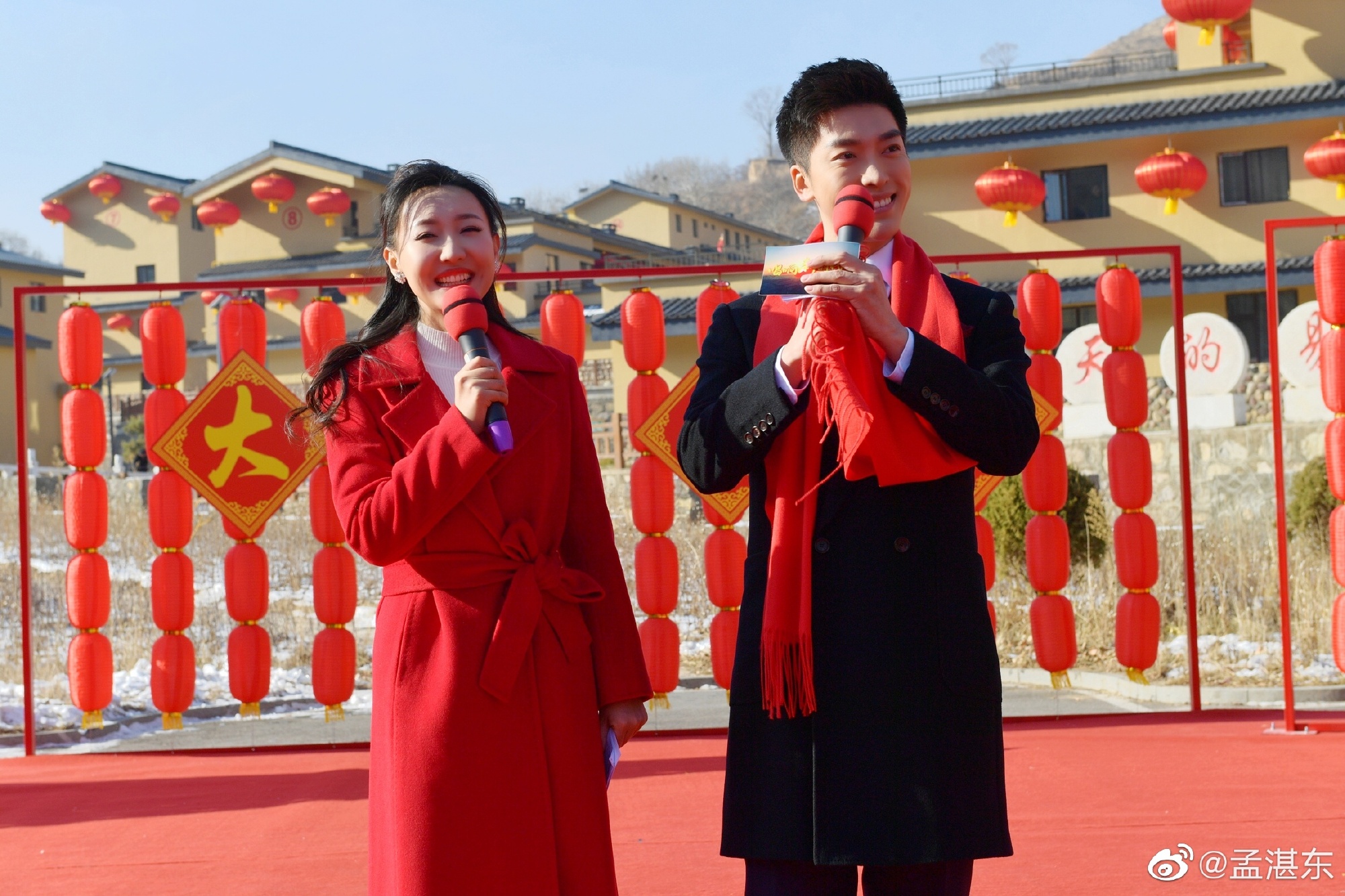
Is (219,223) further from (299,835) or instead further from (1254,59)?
(299,835)

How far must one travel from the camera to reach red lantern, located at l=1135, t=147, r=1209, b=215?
61.2 ft

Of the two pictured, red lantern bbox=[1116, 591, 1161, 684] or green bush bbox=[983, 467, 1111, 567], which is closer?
red lantern bbox=[1116, 591, 1161, 684]

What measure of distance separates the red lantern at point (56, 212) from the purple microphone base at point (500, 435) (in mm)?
35841

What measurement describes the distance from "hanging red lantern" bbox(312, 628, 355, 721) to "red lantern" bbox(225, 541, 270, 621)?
315mm

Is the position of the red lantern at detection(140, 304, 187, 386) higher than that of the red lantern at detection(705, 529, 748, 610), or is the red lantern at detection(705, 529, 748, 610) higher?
the red lantern at detection(140, 304, 187, 386)

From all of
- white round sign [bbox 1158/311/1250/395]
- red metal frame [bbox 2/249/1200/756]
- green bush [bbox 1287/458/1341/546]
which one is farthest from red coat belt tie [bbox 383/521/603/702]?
white round sign [bbox 1158/311/1250/395]

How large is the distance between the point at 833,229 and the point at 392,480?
2.46ft

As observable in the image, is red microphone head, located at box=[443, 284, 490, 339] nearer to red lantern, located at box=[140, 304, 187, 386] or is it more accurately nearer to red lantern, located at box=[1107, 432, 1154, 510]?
red lantern, located at box=[140, 304, 187, 386]

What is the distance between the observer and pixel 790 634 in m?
1.87

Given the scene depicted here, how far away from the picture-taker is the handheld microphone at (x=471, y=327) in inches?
77.8

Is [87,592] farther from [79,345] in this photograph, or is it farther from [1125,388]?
[1125,388]

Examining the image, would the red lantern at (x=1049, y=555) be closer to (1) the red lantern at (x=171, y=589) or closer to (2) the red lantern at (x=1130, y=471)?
(2) the red lantern at (x=1130, y=471)

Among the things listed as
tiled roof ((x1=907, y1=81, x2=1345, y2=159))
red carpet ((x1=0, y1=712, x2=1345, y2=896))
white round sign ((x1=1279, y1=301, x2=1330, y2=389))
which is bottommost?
red carpet ((x1=0, y1=712, x2=1345, y2=896))

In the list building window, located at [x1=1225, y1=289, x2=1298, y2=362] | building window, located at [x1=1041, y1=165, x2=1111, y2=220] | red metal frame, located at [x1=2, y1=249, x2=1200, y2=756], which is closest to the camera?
red metal frame, located at [x1=2, y1=249, x2=1200, y2=756]
